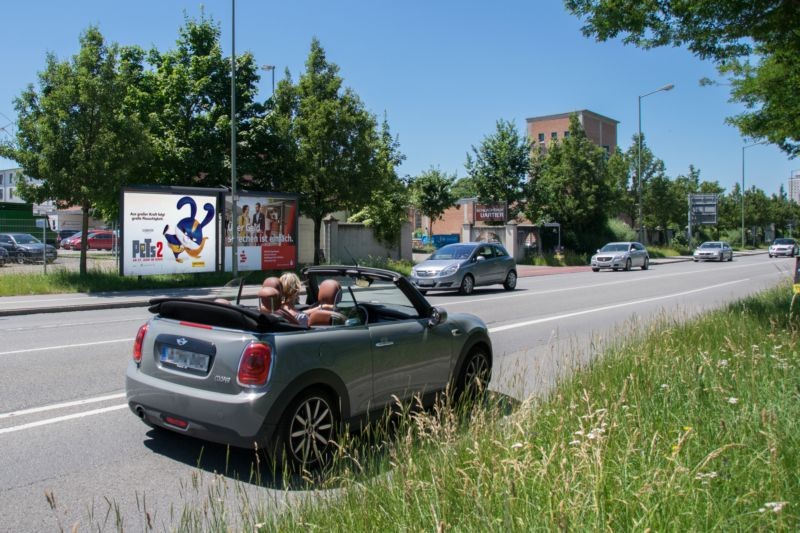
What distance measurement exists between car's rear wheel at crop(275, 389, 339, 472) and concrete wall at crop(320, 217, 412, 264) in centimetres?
2577

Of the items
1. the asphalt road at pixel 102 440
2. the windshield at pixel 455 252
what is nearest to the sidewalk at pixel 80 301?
the asphalt road at pixel 102 440

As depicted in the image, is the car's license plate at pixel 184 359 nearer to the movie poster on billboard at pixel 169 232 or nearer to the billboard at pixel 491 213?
the movie poster on billboard at pixel 169 232

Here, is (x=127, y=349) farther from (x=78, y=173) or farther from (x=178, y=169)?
(x=178, y=169)

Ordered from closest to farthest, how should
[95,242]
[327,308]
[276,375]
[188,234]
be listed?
[276,375], [327,308], [188,234], [95,242]

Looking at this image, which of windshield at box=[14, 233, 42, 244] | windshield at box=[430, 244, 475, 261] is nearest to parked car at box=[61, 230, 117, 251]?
windshield at box=[14, 233, 42, 244]

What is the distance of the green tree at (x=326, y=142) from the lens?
28.7m

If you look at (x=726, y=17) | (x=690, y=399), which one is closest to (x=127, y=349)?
(x=690, y=399)

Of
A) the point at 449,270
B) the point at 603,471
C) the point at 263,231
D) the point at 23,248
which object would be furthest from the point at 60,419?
the point at 23,248

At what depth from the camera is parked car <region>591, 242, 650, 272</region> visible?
36.7 meters

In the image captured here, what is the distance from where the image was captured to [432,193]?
51.7 m

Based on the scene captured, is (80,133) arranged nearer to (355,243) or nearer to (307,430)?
(355,243)

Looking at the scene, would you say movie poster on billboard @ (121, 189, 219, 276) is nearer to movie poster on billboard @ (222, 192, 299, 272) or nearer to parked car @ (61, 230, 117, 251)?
movie poster on billboard @ (222, 192, 299, 272)

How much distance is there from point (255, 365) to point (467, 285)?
16.3 metres

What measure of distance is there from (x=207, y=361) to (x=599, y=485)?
289cm
